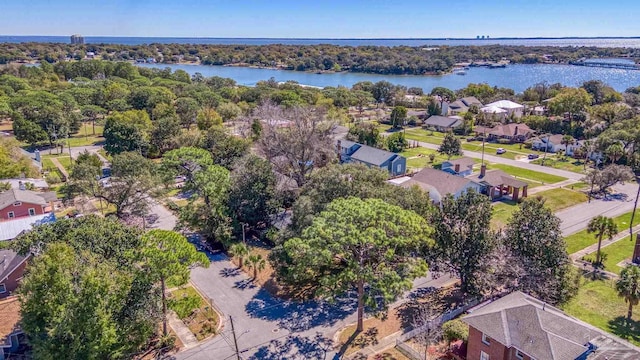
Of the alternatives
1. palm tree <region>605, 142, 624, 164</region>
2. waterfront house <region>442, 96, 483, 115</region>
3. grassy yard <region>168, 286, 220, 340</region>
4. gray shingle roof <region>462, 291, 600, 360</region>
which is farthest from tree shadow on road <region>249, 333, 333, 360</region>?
A: waterfront house <region>442, 96, 483, 115</region>

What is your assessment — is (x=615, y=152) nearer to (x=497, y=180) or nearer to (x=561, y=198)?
(x=561, y=198)

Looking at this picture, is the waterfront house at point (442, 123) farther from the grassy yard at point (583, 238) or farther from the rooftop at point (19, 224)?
the rooftop at point (19, 224)

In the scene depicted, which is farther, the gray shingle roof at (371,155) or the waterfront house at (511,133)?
the waterfront house at (511,133)

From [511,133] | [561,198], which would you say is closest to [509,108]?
[511,133]

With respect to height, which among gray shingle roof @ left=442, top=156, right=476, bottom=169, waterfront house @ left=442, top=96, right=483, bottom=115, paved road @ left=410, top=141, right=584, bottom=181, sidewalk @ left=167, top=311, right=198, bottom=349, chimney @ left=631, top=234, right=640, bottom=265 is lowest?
sidewalk @ left=167, top=311, right=198, bottom=349

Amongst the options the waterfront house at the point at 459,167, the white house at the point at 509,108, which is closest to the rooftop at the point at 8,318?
the waterfront house at the point at 459,167

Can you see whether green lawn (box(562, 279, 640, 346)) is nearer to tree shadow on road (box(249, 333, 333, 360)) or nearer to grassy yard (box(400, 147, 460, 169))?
tree shadow on road (box(249, 333, 333, 360))
